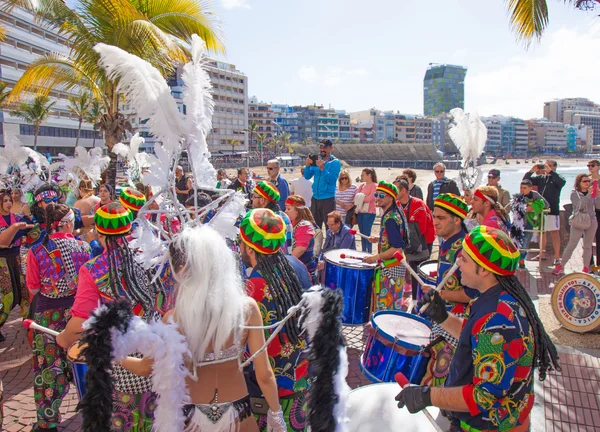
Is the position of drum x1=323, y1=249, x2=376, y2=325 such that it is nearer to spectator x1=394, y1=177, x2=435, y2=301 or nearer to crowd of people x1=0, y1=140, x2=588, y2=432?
crowd of people x1=0, y1=140, x2=588, y2=432

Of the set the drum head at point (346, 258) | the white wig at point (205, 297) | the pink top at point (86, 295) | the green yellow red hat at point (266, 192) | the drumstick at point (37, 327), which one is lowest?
the drum head at point (346, 258)

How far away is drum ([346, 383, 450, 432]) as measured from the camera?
89.2 inches

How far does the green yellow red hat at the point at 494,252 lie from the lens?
7.54 ft

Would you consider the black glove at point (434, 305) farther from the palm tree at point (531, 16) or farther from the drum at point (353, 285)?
the palm tree at point (531, 16)

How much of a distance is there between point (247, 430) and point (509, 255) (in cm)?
159

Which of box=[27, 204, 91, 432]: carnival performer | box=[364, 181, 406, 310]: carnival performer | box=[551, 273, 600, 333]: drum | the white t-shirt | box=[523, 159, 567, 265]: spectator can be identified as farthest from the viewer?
the white t-shirt

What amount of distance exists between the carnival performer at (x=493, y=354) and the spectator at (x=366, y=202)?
582 cm

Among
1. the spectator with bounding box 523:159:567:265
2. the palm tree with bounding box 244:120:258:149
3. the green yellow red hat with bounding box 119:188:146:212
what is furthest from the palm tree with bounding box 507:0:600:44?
the palm tree with bounding box 244:120:258:149

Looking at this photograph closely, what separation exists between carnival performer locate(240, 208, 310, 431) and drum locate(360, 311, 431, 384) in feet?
2.08

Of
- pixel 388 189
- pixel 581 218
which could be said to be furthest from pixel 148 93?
pixel 581 218

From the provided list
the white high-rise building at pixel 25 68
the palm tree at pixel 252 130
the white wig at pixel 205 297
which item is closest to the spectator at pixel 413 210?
the white wig at pixel 205 297

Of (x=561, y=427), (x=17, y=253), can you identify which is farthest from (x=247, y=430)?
(x=17, y=253)

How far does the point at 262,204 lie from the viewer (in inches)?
221

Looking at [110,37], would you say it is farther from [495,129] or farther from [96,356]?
[495,129]
